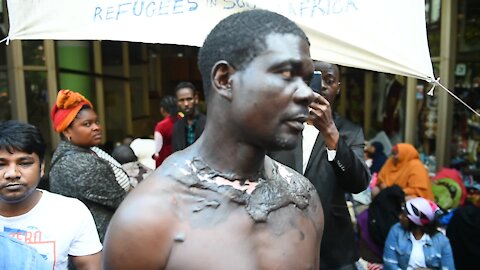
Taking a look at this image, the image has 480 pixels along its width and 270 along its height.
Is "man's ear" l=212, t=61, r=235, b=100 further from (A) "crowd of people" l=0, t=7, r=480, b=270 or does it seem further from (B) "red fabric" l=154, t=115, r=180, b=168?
(B) "red fabric" l=154, t=115, r=180, b=168

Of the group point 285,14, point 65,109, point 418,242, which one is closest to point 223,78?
point 285,14

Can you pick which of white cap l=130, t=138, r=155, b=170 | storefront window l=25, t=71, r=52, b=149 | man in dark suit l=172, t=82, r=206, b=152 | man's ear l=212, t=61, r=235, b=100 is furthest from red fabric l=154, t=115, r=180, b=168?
man's ear l=212, t=61, r=235, b=100

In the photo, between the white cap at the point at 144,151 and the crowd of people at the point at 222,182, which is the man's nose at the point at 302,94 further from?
the white cap at the point at 144,151

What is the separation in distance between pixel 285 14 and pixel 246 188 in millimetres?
1249

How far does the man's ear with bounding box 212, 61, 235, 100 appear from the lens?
3.82 ft

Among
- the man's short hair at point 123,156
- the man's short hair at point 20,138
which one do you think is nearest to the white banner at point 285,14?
the man's short hair at point 20,138

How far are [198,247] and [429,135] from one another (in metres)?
5.65

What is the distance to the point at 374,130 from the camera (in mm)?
7383

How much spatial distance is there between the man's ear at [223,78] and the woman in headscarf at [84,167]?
5.53 feet

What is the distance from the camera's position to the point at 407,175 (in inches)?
195

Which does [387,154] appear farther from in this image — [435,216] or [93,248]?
[93,248]

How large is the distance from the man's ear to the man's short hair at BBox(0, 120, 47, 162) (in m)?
1.20

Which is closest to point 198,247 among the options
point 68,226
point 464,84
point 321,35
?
point 68,226

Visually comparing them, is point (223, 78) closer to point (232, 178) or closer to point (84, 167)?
point (232, 178)
